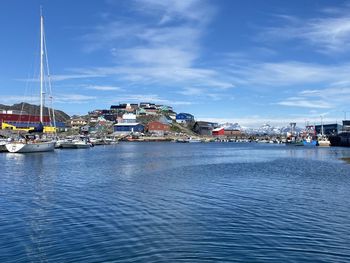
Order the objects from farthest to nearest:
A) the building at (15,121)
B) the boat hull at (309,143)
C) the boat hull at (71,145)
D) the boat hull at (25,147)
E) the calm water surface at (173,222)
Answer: the boat hull at (309,143) → the building at (15,121) → the boat hull at (71,145) → the boat hull at (25,147) → the calm water surface at (173,222)

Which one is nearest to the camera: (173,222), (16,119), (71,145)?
(173,222)

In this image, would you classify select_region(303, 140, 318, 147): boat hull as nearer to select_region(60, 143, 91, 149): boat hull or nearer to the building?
select_region(60, 143, 91, 149): boat hull

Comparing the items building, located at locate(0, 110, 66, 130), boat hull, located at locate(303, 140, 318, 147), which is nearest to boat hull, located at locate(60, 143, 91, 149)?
building, located at locate(0, 110, 66, 130)

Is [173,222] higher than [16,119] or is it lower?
lower

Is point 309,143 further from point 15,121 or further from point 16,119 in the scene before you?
point 16,119

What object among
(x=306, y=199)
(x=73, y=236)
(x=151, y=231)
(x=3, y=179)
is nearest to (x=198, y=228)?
(x=151, y=231)

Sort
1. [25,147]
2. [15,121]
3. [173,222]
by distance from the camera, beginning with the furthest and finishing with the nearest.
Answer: [15,121]
[25,147]
[173,222]

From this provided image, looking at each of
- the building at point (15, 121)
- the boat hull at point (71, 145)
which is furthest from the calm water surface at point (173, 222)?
the building at point (15, 121)

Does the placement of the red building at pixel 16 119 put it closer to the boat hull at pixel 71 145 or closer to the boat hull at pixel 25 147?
the boat hull at pixel 71 145

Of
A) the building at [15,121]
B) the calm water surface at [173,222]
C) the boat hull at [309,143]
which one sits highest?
the building at [15,121]

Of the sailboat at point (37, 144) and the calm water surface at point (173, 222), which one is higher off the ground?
the sailboat at point (37, 144)

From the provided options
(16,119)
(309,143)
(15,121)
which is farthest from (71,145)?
(309,143)

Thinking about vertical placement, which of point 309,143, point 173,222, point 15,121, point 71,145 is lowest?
point 173,222

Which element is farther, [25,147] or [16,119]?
[16,119]
